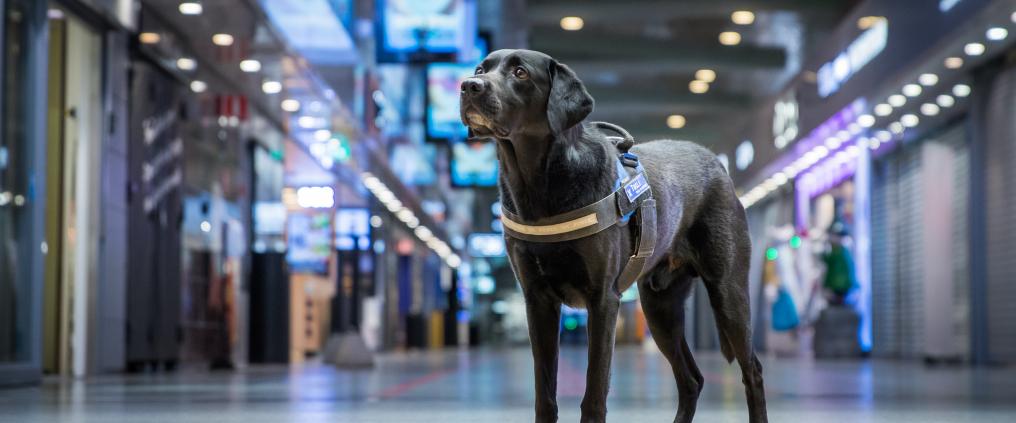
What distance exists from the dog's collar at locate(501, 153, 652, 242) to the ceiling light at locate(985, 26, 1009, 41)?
35.3 feet

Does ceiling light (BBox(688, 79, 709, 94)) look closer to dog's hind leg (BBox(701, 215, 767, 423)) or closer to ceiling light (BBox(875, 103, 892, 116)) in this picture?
ceiling light (BBox(875, 103, 892, 116))

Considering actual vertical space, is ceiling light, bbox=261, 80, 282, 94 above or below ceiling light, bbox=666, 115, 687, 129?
below

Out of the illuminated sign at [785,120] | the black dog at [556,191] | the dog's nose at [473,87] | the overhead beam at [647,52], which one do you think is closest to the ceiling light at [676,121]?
the illuminated sign at [785,120]

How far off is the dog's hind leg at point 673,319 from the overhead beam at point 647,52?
18.1m

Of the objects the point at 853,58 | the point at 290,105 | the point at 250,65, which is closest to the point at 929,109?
the point at 853,58

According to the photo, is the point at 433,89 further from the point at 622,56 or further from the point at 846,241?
the point at 846,241

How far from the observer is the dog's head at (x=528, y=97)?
2.93 m

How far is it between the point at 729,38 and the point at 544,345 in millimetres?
18946

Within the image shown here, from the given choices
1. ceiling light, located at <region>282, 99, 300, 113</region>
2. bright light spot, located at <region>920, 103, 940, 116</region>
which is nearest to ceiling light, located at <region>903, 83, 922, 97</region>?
bright light spot, located at <region>920, 103, 940, 116</region>

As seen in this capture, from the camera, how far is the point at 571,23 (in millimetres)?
20719

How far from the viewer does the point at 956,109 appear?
57.2 feet

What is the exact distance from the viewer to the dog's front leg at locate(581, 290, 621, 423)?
10.2 ft

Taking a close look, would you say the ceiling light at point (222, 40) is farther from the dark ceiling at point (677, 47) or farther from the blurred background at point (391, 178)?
the dark ceiling at point (677, 47)

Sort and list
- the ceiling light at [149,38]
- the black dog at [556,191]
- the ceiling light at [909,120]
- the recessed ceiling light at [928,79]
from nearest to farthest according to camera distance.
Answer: the black dog at [556,191]
the ceiling light at [149,38]
the recessed ceiling light at [928,79]
the ceiling light at [909,120]
